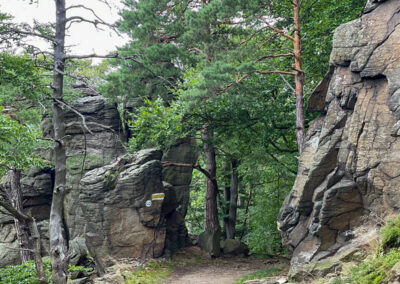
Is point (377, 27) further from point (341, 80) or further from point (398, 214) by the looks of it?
point (398, 214)

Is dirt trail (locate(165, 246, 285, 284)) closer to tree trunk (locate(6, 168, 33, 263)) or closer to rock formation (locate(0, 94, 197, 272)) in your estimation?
rock formation (locate(0, 94, 197, 272))

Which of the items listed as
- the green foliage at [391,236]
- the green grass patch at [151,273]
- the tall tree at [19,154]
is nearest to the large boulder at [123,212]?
the green grass patch at [151,273]

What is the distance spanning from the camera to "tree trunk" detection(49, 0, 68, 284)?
8312 millimetres

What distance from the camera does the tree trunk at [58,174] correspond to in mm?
8312

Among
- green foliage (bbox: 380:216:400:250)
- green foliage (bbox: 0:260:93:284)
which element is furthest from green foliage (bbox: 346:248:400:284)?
green foliage (bbox: 0:260:93:284)

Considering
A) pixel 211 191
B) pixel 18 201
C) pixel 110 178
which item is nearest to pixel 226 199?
pixel 211 191

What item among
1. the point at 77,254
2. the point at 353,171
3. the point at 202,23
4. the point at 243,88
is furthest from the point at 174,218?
the point at 353,171

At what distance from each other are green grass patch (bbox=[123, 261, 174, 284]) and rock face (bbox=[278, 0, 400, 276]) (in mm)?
4398

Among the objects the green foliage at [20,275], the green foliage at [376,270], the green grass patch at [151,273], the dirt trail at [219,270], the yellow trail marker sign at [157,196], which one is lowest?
the dirt trail at [219,270]

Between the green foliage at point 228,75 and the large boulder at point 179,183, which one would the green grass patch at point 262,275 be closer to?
the green foliage at point 228,75

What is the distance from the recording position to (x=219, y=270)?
12.4 meters

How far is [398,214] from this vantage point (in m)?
6.70

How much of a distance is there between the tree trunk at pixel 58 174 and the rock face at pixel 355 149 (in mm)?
5314

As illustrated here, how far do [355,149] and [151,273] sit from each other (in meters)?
7.47
